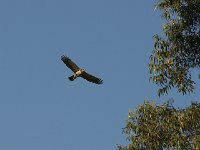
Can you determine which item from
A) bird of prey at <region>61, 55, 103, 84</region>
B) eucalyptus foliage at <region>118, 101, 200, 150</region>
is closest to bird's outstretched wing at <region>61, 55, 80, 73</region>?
bird of prey at <region>61, 55, 103, 84</region>

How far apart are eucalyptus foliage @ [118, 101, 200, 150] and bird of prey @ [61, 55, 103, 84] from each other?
8.47m

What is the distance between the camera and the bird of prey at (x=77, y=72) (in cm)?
1950

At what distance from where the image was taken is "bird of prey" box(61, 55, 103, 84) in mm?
19500

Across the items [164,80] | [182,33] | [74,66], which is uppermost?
[182,33]

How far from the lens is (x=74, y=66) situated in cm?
1975

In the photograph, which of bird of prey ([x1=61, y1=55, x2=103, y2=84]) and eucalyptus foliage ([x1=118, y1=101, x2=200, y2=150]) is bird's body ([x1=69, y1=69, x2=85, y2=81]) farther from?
eucalyptus foliage ([x1=118, y1=101, x2=200, y2=150])

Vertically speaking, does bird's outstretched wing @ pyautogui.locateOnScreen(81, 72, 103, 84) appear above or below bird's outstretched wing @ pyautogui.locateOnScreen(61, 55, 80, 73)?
below

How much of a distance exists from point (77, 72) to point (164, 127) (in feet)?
31.3

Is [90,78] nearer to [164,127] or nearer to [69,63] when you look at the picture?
[69,63]

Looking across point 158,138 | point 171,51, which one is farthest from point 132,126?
point 171,51

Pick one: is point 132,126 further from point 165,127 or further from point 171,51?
point 171,51

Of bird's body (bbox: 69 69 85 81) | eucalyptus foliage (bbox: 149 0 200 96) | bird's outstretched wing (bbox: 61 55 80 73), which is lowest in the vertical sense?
bird's body (bbox: 69 69 85 81)

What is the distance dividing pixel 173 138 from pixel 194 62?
16.0 feet

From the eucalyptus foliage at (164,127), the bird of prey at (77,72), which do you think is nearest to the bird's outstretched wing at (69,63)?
the bird of prey at (77,72)
